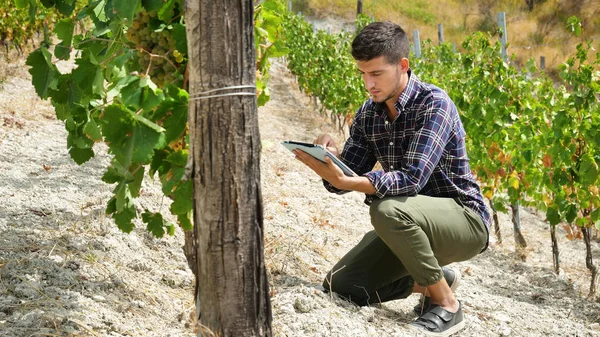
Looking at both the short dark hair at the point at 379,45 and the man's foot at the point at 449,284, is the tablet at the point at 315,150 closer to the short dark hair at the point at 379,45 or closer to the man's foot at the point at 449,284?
the short dark hair at the point at 379,45

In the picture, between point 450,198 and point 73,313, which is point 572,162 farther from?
point 73,313

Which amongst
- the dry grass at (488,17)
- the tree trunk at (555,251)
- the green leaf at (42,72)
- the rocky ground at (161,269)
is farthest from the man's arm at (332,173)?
the dry grass at (488,17)

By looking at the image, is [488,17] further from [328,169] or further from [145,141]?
[145,141]

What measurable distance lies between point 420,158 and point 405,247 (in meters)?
0.39

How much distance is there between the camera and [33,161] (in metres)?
4.91

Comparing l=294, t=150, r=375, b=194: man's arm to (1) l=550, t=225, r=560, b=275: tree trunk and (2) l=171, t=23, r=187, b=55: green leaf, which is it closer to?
(2) l=171, t=23, r=187, b=55: green leaf

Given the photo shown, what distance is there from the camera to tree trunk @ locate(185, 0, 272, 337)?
199 centimetres

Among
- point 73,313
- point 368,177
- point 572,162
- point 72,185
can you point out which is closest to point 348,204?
point 572,162

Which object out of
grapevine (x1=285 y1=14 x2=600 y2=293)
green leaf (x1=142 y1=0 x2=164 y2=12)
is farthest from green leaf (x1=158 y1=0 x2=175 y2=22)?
grapevine (x1=285 y1=14 x2=600 y2=293)

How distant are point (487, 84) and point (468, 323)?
94.6 inches

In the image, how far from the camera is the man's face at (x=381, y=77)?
120 inches

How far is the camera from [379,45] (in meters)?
A: 3.01

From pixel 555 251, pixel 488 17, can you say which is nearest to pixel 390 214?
pixel 555 251

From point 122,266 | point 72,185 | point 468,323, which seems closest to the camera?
point 122,266
